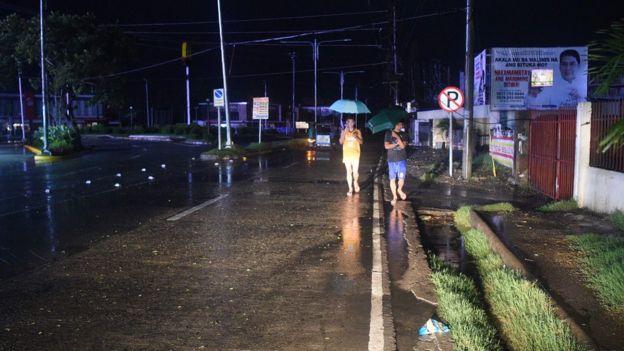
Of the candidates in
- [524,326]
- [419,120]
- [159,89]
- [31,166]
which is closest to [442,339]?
[524,326]

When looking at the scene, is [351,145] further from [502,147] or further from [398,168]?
[502,147]

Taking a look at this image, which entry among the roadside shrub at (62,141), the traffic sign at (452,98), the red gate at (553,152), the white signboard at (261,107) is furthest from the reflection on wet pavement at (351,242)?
the roadside shrub at (62,141)

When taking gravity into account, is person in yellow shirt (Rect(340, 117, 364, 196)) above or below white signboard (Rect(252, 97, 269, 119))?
below

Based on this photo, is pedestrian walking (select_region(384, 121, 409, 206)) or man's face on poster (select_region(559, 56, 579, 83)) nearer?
pedestrian walking (select_region(384, 121, 409, 206))

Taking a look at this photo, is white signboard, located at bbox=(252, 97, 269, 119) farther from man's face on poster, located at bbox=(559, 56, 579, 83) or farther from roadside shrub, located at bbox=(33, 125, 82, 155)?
man's face on poster, located at bbox=(559, 56, 579, 83)

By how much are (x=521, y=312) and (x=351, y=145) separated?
775 centimetres

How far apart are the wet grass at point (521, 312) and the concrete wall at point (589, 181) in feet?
11.8

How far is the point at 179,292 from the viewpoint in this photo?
595 centimetres

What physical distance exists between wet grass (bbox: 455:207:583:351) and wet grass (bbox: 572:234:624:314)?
0.66m

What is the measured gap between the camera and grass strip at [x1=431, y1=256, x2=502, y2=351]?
4449mm

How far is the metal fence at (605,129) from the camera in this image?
9438mm

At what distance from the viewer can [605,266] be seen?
6.29 metres

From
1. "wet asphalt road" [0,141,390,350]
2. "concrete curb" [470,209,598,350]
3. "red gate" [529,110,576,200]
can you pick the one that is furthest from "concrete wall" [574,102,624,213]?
"wet asphalt road" [0,141,390,350]

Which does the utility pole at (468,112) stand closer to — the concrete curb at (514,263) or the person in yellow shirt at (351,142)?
the person in yellow shirt at (351,142)
